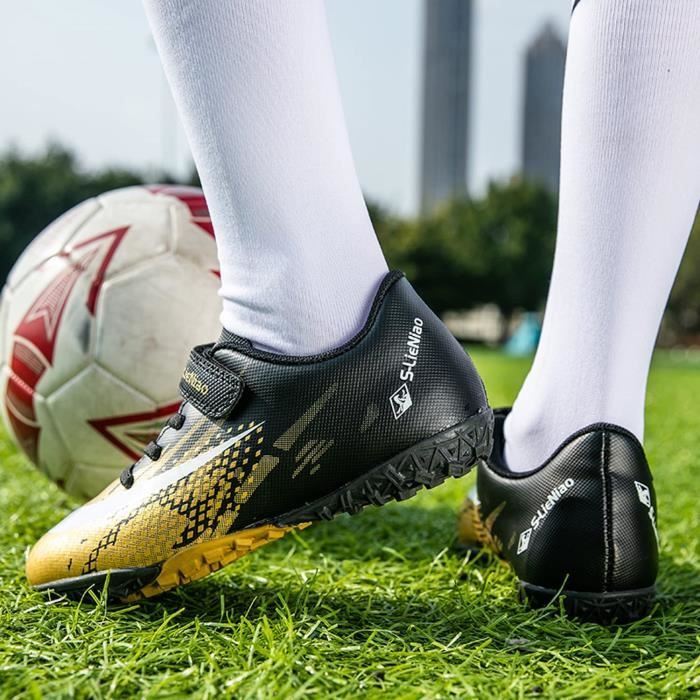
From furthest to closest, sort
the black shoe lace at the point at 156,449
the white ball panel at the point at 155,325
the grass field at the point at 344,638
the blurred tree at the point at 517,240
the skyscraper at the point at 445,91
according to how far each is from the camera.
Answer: the skyscraper at the point at 445,91, the blurred tree at the point at 517,240, the white ball panel at the point at 155,325, the black shoe lace at the point at 156,449, the grass field at the point at 344,638

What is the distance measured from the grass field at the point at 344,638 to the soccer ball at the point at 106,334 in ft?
1.19

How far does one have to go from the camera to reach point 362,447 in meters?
1.26

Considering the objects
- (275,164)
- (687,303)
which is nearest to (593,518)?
(275,164)

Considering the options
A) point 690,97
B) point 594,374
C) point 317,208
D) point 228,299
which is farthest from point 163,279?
point 690,97

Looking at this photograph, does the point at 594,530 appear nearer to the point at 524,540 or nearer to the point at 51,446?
the point at 524,540

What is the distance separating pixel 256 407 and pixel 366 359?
0.60 feet

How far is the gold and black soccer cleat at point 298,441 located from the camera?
127 cm

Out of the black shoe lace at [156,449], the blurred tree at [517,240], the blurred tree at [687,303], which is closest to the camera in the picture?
the black shoe lace at [156,449]

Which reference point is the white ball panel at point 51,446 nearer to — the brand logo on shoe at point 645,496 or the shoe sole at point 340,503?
the shoe sole at point 340,503

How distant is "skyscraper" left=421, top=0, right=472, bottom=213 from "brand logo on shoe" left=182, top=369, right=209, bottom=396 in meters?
132

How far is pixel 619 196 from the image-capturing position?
135cm

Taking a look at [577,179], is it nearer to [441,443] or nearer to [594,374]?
[594,374]

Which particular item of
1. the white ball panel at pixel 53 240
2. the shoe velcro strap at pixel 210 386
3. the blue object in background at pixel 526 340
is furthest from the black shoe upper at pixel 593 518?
the blue object in background at pixel 526 340

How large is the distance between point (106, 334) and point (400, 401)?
116cm
